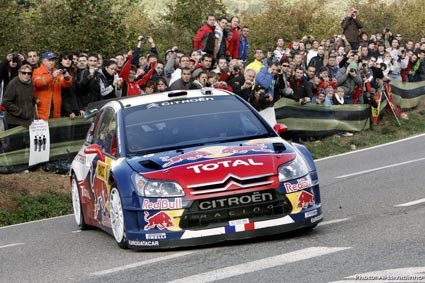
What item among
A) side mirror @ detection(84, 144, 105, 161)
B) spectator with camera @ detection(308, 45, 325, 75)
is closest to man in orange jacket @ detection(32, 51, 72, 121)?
side mirror @ detection(84, 144, 105, 161)

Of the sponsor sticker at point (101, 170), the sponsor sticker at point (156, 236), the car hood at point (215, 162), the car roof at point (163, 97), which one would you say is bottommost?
the sponsor sticker at point (156, 236)

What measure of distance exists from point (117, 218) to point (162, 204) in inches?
34.8

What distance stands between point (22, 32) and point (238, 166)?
1798 cm

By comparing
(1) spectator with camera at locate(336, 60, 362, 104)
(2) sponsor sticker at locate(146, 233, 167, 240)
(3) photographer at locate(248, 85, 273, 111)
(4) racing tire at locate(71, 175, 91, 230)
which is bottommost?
(1) spectator with camera at locate(336, 60, 362, 104)

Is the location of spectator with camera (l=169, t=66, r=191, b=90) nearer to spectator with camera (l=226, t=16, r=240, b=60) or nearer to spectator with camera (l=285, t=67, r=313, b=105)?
spectator with camera (l=285, t=67, r=313, b=105)

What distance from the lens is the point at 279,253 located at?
869cm

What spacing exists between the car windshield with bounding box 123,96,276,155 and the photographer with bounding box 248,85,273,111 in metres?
8.20

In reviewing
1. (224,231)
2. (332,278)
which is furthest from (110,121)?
(332,278)

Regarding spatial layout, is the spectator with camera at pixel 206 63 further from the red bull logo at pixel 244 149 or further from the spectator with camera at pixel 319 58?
the red bull logo at pixel 244 149

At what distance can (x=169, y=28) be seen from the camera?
39.8 metres

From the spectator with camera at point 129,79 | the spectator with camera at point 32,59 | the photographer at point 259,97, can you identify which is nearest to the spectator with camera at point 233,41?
the photographer at point 259,97

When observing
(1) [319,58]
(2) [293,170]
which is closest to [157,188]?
(2) [293,170]

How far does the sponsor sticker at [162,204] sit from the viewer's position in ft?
30.5

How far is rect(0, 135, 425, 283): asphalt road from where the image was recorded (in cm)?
771
